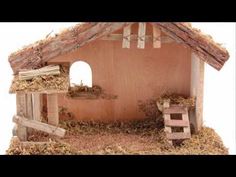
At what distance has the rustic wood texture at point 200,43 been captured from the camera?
11.1m

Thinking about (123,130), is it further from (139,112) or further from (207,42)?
(207,42)

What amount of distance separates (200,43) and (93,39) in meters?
1.89

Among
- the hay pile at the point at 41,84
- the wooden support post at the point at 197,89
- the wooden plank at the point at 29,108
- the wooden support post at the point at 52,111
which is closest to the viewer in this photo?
the hay pile at the point at 41,84

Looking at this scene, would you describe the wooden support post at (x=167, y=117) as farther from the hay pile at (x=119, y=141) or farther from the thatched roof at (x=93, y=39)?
the thatched roof at (x=93, y=39)

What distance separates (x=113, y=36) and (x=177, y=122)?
2.05 m

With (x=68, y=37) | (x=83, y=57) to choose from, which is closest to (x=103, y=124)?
(x=83, y=57)

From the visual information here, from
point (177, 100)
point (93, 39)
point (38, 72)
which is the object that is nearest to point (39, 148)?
point (38, 72)

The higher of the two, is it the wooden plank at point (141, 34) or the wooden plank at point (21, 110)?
the wooden plank at point (141, 34)

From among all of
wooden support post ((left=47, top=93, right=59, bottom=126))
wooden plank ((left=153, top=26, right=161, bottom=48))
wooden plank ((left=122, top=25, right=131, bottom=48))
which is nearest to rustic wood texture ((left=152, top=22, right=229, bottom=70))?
wooden plank ((left=153, top=26, right=161, bottom=48))

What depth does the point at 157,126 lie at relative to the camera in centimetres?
1290

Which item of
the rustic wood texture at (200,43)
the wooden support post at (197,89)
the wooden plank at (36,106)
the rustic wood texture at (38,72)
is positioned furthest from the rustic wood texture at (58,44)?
the wooden support post at (197,89)

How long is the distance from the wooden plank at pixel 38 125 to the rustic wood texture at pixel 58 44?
0.93 meters

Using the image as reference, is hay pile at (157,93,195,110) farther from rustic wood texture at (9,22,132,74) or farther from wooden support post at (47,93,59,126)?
wooden support post at (47,93,59,126)

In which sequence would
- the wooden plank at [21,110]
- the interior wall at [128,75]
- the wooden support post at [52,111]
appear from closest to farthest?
the wooden plank at [21,110]
the wooden support post at [52,111]
the interior wall at [128,75]
